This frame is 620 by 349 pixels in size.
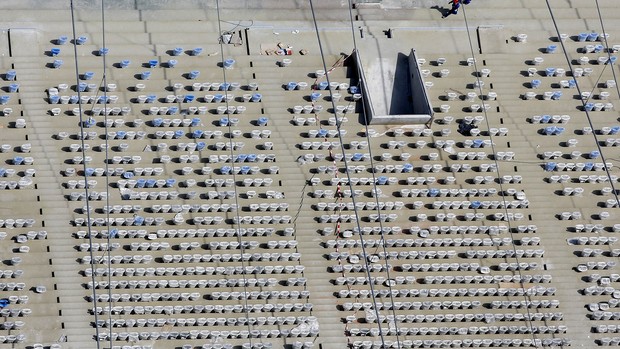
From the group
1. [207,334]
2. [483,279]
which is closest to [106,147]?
[207,334]

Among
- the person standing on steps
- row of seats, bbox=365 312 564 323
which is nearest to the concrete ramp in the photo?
the person standing on steps

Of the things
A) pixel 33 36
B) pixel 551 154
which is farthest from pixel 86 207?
pixel 551 154

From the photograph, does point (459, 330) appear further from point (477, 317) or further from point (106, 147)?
point (106, 147)

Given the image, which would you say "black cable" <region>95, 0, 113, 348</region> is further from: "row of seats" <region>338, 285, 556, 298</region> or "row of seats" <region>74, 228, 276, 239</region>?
"row of seats" <region>338, 285, 556, 298</region>

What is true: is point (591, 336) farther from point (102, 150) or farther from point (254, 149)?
point (102, 150)

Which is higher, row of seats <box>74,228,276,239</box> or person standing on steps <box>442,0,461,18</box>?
person standing on steps <box>442,0,461,18</box>

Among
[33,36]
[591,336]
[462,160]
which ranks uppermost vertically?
[33,36]

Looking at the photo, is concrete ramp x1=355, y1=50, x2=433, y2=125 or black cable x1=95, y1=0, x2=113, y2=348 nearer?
black cable x1=95, y1=0, x2=113, y2=348

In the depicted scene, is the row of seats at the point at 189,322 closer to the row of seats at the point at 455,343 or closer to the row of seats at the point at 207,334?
the row of seats at the point at 207,334

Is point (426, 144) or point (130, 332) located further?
point (426, 144)

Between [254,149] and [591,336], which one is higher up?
[254,149]

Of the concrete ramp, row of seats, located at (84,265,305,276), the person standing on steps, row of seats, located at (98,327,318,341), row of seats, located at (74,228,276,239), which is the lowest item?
row of seats, located at (98,327,318,341)
